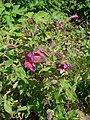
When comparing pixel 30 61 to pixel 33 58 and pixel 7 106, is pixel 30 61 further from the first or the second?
pixel 7 106

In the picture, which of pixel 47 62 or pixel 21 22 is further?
pixel 21 22

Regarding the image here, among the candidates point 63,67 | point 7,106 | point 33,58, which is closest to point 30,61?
point 33,58

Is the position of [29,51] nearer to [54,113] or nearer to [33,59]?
[33,59]

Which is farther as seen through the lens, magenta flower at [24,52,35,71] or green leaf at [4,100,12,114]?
green leaf at [4,100,12,114]

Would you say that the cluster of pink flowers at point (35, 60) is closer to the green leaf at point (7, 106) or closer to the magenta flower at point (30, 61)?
the magenta flower at point (30, 61)

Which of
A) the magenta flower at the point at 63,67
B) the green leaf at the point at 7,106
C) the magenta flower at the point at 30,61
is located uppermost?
the magenta flower at the point at 30,61

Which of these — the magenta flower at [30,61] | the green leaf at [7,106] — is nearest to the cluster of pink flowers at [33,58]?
the magenta flower at [30,61]

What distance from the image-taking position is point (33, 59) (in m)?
2.24

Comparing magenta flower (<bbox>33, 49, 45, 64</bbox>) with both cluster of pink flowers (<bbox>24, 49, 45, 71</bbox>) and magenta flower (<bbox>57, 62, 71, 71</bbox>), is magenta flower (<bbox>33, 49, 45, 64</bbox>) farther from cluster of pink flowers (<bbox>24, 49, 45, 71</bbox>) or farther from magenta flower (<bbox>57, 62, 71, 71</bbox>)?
magenta flower (<bbox>57, 62, 71, 71</bbox>)

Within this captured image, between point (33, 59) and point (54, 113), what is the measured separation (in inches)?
13.4

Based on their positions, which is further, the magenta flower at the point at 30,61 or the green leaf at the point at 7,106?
the green leaf at the point at 7,106

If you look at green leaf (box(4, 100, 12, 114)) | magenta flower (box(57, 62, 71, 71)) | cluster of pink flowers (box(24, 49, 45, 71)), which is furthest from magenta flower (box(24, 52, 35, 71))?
green leaf (box(4, 100, 12, 114))

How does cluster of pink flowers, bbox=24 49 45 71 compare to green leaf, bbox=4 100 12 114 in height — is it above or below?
above

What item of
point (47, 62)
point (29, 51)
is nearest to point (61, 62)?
point (47, 62)
